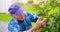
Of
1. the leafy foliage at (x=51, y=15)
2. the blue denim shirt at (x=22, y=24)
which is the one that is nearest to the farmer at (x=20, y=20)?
the blue denim shirt at (x=22, y=24)

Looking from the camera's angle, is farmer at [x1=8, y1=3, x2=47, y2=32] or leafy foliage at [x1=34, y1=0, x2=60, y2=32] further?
farmer at [x1=8, y1=3, x2=47, y2=32]

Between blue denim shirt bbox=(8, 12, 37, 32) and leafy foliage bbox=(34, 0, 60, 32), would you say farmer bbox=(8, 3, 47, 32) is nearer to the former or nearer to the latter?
blue denim shirt bbox=(8, 12, 37, 32)

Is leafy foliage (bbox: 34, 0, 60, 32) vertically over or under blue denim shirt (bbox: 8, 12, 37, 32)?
under

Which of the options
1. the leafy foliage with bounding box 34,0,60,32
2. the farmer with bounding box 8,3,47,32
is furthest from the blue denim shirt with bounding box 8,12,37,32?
the leafy foliage with bounding box 34,0,60,32

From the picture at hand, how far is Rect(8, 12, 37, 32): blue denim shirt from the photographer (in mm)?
1952

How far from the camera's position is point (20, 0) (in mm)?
2193

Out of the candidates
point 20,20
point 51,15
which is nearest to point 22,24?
point 20,20

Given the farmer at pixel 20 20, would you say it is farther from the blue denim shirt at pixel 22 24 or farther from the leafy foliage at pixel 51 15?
the leafy foliage at pixel 51 15

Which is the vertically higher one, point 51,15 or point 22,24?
point 22,24

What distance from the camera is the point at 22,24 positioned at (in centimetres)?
200

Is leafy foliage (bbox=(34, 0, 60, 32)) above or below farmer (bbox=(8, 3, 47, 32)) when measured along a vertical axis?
below

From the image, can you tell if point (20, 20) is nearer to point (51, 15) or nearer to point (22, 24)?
point (22, 24)

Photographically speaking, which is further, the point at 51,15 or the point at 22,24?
the point at 22,24

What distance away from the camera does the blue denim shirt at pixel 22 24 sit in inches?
76.9
